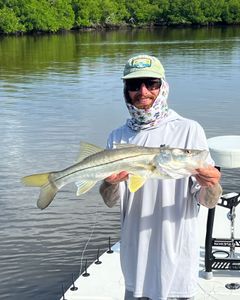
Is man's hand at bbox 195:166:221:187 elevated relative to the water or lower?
elevated

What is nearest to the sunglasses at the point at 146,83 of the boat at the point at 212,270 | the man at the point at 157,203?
the man at the point at 157,203

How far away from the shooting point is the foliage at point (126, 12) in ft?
321

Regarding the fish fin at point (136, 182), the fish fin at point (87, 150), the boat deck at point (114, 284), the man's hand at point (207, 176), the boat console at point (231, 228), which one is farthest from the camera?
the boat deck at point (114, 284)

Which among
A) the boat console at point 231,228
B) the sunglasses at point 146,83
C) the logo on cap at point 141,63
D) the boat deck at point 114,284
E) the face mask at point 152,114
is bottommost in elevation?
Answer: the boat deck at point 114,284

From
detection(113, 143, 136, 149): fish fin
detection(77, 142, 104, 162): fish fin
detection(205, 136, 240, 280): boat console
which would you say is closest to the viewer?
detection(113, 143, 136, 149): fish fin

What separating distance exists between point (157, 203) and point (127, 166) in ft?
0.92

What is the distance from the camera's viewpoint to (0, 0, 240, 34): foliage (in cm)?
9793

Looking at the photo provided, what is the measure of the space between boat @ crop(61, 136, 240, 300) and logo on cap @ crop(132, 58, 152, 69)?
6.12 ft

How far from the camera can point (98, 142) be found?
15.2 meters

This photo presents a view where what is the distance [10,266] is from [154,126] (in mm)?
5616

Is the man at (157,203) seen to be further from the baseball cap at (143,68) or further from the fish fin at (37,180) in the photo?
the fish fin at (37,180)

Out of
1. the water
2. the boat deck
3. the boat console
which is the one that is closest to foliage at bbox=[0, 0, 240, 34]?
the water

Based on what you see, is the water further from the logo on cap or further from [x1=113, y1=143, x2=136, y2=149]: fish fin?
the logo on cap

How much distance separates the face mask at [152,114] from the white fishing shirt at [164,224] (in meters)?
0.03
